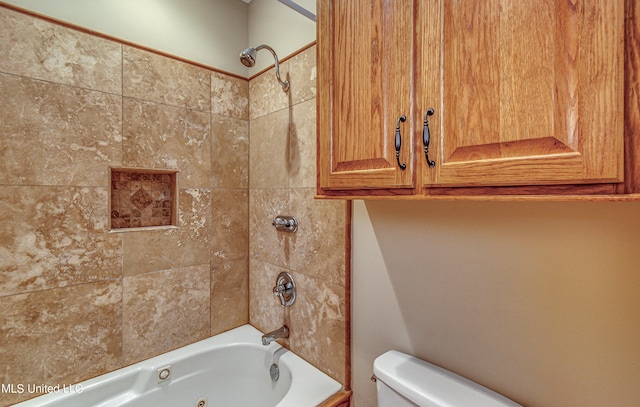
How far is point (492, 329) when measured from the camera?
86 cm

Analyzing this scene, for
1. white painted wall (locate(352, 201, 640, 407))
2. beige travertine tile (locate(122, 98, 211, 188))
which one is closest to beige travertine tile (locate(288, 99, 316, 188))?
white painted wall (locate(352, 201, 640, 407))

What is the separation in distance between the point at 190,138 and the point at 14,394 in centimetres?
136

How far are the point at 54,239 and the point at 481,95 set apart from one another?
1695mm

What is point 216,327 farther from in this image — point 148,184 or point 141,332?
point 148,184

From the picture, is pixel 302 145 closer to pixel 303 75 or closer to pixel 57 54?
pixel 303 75

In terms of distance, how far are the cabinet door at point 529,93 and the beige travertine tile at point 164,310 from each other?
1478 mm

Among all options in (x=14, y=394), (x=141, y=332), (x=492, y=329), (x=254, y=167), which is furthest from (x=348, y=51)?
(x=14, y=394)

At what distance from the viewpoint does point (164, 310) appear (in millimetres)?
1551

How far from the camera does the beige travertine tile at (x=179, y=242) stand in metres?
1.45

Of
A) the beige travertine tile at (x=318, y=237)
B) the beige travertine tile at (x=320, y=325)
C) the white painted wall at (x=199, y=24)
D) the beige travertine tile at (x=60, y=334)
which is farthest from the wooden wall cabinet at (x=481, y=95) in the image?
the beige travertine tile at (x=60, y=334)

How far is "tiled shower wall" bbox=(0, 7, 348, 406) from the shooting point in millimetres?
1188

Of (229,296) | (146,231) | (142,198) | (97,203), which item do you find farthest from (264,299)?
(97,203)

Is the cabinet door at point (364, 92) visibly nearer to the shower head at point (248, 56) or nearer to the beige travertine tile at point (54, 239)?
the shower head at point (248, 56)

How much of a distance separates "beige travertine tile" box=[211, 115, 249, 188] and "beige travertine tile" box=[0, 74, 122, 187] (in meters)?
0.48
